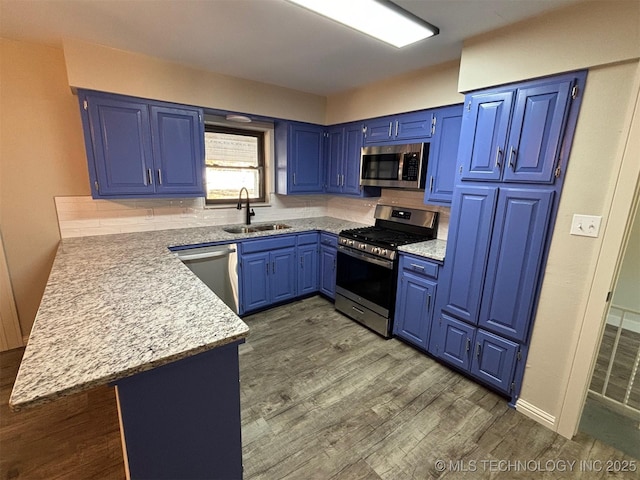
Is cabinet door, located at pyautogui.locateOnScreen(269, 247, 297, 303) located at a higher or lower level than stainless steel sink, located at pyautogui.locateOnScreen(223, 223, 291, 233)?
lower

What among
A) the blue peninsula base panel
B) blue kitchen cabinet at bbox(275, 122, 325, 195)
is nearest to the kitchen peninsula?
the blue peninsula base panel

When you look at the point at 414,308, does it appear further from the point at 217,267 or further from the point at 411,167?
the point at 217,267

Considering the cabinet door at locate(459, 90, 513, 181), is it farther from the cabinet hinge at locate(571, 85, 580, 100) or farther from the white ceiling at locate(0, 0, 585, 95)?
the white ceiling at locate(0, 0, 585, 95)

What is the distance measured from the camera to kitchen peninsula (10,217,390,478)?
0.91 m

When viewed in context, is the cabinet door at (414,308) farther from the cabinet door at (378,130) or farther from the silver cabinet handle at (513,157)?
the cabinet door at (378,130)

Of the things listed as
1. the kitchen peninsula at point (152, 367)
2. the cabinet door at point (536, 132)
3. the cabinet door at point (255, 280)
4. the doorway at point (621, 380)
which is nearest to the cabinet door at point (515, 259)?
the cabinet door at point (536, 132)

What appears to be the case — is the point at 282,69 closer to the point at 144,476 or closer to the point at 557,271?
the point at 557,271

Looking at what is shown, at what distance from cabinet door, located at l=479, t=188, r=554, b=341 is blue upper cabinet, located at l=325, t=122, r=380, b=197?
5.37ft

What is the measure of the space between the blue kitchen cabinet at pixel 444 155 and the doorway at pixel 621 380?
3.82 ft

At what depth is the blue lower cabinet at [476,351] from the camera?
202cm

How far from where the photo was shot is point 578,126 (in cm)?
162

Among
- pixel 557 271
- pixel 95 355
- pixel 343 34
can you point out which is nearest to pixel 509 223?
pixel 557 271

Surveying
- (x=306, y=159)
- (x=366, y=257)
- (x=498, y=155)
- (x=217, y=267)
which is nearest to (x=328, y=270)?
(x=366, y=257)

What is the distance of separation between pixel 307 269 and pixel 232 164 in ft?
4.99
